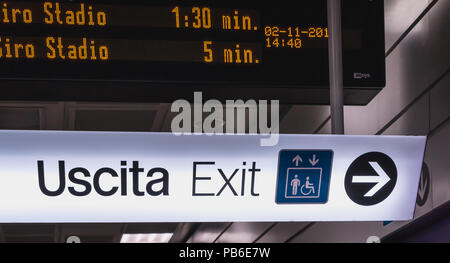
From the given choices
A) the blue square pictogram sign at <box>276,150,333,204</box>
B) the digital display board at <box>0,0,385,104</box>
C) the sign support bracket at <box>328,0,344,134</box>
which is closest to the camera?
the blue square pictogram sign at <box>276,150,333,204</box>

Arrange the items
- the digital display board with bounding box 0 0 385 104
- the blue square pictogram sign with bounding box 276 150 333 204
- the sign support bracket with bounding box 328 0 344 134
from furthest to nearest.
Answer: the digital display board with bounding box 0 0 385 104 → the sign support bracket with bounding box 328 0 344 134 → the blue square pictogram sign with bounding box 276 150 333 204

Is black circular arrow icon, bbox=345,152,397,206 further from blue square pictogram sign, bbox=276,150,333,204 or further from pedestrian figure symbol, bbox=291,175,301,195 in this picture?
pedestrian figure symbol, bbox=291,175,301,195

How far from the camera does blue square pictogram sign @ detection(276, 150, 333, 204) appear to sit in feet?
11.9

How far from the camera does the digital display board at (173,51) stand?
4.25 metres

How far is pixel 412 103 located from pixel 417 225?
74.2 inches

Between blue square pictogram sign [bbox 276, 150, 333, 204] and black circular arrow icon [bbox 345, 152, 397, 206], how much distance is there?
122 millimetres

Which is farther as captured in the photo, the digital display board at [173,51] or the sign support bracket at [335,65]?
the digital display board at [173,51]

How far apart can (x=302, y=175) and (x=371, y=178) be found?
34 cm

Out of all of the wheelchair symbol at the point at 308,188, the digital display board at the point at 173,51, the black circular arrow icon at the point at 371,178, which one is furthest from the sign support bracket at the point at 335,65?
the digital display board at the point at 173,51

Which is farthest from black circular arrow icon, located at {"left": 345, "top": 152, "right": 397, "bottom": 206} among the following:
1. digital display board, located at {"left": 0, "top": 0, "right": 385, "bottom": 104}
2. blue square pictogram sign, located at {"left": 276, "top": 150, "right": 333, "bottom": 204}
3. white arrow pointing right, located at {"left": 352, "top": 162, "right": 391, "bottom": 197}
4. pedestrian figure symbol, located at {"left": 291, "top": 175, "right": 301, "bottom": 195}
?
digital display board, located at {"left": 0, "top": 0, "right": 385, "bottom": 104}

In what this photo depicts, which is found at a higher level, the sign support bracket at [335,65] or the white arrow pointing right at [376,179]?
the sign support bracket at [335,65]

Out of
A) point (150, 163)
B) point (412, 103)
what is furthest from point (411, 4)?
point (150, 163)

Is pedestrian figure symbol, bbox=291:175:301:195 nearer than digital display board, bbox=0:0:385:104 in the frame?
Yes

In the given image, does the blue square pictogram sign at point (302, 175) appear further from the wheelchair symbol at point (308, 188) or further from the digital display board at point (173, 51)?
the digital display board at point (173, 51)
